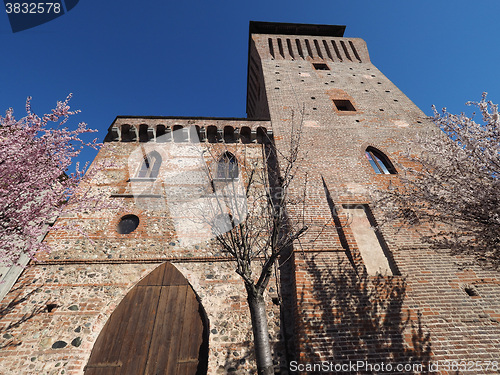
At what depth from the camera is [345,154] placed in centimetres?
855

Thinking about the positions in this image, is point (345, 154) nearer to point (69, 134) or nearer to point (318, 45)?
point (69, 134)

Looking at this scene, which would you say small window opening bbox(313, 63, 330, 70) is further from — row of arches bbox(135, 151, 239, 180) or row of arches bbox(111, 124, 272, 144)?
row of arches bbox(135, 151, 239, 180)

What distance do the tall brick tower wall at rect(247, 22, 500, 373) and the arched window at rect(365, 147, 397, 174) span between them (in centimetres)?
4

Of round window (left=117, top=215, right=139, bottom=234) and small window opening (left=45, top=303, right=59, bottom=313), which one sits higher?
round window (left=117, top=215, right=139, bottom=234)

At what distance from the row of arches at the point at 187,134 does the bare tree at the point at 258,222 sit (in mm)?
501

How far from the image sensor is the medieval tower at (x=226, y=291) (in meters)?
4.70

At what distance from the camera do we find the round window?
22.0 feet

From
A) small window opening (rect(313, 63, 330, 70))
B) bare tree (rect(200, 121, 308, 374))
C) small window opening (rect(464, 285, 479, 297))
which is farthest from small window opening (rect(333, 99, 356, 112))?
small window opening (rect(464, 285, 479, 297))

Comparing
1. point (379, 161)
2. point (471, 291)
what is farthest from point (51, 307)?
point (379, 161)

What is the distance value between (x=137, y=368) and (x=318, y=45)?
19312mm

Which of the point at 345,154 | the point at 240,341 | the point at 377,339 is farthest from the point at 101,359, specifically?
the point at 345,154

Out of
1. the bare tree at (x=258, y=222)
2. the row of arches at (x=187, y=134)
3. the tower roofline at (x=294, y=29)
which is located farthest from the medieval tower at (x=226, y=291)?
the tower roofline at (x=294, y=29)

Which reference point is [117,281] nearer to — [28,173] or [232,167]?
[28,173]

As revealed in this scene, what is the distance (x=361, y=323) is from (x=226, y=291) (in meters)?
3.09
